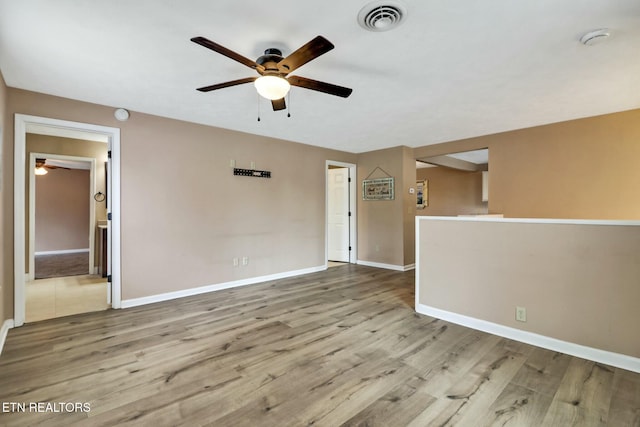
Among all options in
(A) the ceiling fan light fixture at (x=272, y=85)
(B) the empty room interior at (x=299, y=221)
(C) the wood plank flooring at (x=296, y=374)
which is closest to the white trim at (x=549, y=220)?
(B) the empty room interior at (x=299, y=221)

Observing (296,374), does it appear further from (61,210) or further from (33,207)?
(61,210)

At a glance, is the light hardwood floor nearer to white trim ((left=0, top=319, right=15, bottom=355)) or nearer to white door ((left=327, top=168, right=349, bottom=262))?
white trim ((left=0, top=319, right=15, bottom=355))

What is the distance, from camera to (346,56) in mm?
2365

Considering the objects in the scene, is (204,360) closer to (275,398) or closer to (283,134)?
(275,398)

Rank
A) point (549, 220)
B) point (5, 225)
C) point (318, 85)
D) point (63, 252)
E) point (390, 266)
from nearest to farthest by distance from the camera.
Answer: point (318, 85), point (549, 220), point (5, 225), point (390, 266), point (63, 252)

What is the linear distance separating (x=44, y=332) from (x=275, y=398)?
2717mm

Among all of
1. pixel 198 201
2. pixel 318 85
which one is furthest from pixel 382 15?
pixel 198 201

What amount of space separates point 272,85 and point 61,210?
378 inches

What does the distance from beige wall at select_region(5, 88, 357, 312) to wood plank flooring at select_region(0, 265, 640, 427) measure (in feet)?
2.79

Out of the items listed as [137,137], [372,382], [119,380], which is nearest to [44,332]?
[119,380]

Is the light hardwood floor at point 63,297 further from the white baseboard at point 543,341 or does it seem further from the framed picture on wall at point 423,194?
the framed picture on wall at point 423,194

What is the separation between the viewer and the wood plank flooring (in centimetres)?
173

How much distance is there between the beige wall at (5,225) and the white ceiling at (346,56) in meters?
0.40

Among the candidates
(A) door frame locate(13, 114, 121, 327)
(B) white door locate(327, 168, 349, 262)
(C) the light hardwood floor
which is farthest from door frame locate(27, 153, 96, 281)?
(B) white door locate(327, 168, 349, 262)
